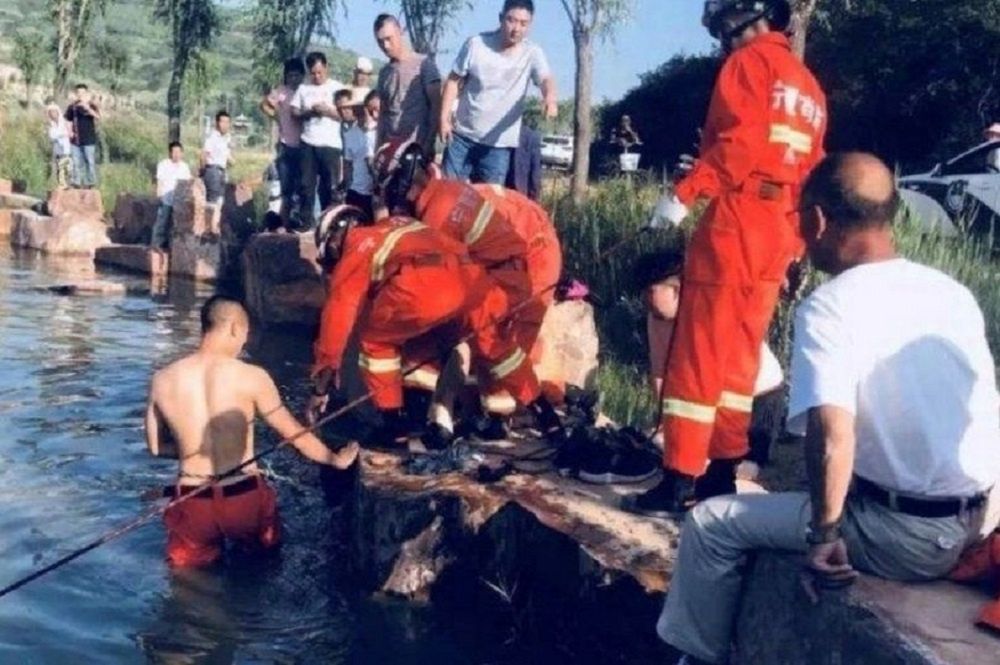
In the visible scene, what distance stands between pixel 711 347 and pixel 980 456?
157cm

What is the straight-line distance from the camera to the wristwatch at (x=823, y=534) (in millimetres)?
3787

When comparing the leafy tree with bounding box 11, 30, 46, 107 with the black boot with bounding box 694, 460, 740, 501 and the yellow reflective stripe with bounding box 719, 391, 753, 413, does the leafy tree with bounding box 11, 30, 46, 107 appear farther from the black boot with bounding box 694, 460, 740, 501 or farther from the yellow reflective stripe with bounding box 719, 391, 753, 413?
the yellow reflective stripe with bounding box 719, 391, 753, 413

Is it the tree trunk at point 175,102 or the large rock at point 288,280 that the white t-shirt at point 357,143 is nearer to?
the large rock at point 288,280

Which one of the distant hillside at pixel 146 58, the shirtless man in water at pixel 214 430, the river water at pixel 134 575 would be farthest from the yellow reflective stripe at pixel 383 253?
the distant hillside at pixel 146 58

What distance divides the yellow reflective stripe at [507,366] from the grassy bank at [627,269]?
4.66 feet

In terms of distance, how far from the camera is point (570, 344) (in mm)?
8883

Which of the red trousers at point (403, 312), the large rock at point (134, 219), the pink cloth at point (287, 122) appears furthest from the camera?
the large rock at point (134, 219)

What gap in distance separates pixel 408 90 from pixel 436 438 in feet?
11.8

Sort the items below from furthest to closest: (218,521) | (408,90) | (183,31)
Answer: (183,31)
(408,90)
(218,521)

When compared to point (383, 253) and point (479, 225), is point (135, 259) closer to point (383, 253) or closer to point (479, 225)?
point (479, 225)

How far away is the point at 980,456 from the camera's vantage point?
3.90 metres

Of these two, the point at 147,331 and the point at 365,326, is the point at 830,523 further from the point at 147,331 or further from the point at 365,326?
the point at 147,331

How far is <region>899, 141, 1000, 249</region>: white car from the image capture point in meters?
14.8

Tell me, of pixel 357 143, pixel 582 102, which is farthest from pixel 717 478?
pixel 582 102
